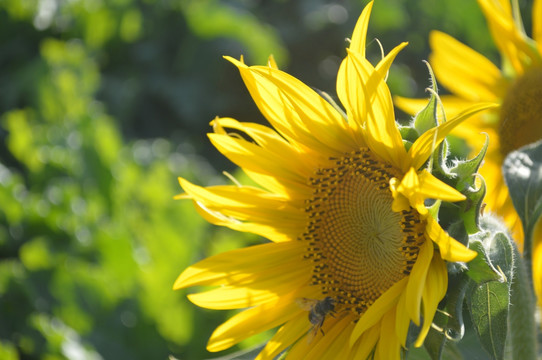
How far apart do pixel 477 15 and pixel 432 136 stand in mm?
2181

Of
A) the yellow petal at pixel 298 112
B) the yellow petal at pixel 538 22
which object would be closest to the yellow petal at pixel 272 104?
the yellow petal at pixel 298 112

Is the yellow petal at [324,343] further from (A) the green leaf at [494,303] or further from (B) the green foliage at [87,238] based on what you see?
(B) the green foliage at [87,238]

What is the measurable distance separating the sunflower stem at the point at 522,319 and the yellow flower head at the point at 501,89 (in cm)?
15

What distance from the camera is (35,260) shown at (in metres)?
1.50

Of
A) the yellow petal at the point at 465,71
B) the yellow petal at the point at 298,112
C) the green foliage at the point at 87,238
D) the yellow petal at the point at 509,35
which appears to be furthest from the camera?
the green foliage at the point at 87,238

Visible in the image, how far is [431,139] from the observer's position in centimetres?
53

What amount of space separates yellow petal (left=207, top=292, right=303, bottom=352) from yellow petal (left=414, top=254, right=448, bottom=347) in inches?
5.6

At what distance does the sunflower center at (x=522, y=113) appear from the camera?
824mm

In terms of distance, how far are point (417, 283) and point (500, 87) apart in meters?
0.46

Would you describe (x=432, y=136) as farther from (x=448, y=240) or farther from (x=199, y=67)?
(x=199, y=67)

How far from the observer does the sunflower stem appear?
1.87 feet

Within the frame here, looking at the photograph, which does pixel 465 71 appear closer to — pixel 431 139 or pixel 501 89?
pixel 501 89

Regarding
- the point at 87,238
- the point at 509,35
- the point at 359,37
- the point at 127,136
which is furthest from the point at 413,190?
the point at 127,136

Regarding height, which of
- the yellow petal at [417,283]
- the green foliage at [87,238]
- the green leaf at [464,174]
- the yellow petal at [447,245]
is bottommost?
the green foliage at [87,238]
